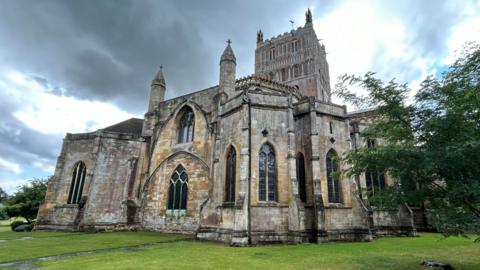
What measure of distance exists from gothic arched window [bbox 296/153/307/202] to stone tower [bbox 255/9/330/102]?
1063 inches

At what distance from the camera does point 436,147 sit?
634 centimetres

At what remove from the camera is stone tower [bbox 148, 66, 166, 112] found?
24583 mm

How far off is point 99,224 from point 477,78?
22.4m

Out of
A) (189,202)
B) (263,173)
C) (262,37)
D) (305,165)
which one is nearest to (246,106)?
(263,173)

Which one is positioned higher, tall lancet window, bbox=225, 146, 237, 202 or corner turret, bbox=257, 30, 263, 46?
corner turret, bbox=257, 30, 263, 46

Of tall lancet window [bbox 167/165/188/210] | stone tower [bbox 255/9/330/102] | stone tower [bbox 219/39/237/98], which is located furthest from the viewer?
stone tower [bbox 255/9/330/102]

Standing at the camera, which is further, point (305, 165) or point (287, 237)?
point (305, 165)

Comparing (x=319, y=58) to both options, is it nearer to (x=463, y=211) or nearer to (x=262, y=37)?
(x=262, y=37)

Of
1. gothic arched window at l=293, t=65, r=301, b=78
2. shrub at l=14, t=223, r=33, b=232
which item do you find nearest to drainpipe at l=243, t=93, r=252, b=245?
shrub at l=14, t=223, r=33, b=232

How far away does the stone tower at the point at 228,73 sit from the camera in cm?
2006

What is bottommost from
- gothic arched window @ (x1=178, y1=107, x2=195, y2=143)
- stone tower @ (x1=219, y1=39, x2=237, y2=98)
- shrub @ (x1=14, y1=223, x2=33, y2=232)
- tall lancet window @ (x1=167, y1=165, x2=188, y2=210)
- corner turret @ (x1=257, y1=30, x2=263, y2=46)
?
shrub @ (x1=14, y1=223, x2=33, y2=232)

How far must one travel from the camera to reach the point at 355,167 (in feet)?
24.8

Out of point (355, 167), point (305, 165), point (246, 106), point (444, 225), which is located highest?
point (246, 106)

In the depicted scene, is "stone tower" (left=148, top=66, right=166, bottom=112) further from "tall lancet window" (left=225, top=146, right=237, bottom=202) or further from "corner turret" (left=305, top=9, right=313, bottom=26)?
"corner turret" (left=305, top=9, right=313, bottom=26)
